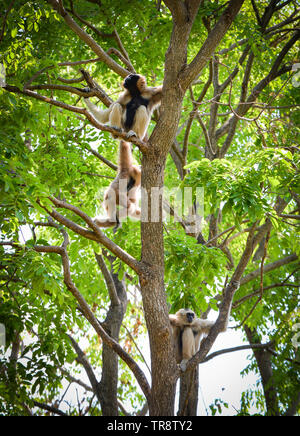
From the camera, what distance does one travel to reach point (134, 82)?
7.00m

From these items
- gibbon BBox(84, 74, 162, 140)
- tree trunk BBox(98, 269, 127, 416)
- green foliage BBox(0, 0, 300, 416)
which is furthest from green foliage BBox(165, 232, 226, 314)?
tree trunk BBox(98, 269, 127, 416)

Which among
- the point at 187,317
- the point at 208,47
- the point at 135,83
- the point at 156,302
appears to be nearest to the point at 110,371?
the point at 187,317

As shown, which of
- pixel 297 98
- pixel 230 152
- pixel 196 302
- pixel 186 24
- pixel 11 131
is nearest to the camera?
pixel 186 24

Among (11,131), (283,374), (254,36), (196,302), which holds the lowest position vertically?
(283,374)

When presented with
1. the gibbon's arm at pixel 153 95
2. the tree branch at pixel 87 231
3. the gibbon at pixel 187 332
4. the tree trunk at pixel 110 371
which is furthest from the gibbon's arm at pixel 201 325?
the gibbon's arm at pixel 153 95

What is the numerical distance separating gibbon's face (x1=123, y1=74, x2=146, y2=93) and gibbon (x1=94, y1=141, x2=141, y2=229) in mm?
1023

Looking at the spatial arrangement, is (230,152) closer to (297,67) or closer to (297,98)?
(297,98)

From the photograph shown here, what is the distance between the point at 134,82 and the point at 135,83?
2cm

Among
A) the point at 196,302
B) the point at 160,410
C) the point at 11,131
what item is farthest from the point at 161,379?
the point at 11,131

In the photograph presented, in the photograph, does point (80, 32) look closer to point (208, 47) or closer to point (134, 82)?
point (134, 82)

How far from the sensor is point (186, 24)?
5.87 meters

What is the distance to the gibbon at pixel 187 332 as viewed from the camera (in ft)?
28.5

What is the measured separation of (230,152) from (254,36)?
5.86 m

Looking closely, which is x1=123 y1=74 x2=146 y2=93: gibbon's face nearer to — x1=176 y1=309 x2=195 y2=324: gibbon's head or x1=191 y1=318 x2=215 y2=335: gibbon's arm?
x1=176 y1=309 x2=195 y2=324: gibbon's head
